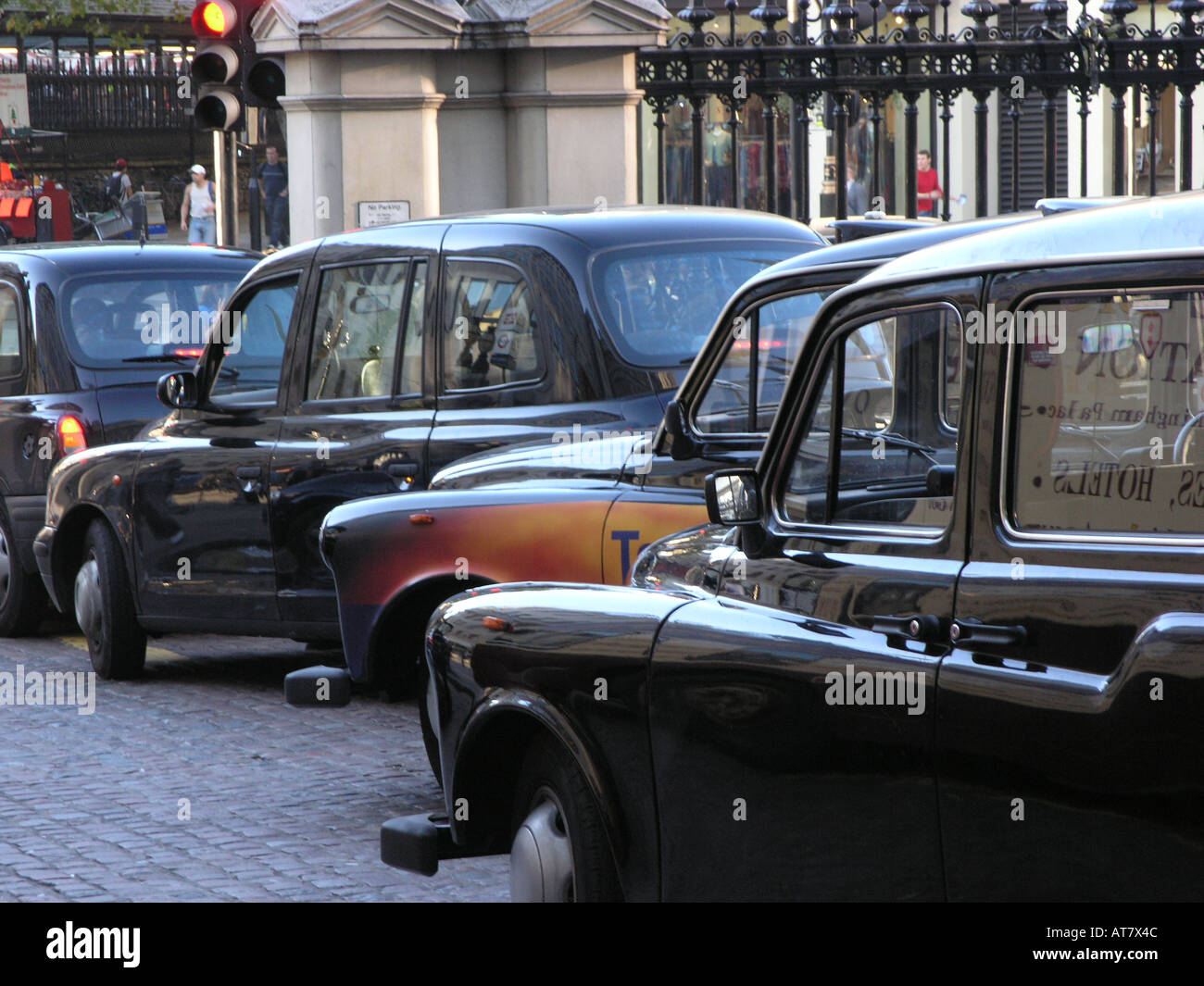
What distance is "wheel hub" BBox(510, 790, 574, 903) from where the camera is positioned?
4.31m

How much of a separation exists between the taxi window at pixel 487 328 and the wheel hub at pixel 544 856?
10.7ft

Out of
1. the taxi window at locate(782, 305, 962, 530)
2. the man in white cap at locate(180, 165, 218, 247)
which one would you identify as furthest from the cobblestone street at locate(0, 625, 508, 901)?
the man in white cap at locate(180, 165, 218, 247)

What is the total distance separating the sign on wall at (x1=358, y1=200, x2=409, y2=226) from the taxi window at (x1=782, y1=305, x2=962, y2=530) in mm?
11471

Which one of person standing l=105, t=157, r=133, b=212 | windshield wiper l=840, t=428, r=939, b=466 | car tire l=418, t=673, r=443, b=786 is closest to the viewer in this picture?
windshield wiper l=840, t=428, r=939, b=466

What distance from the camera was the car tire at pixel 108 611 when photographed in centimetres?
924

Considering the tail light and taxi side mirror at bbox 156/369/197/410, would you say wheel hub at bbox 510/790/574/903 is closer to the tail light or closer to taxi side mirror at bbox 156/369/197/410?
taxi side mirror at bbox 156/369/197/410

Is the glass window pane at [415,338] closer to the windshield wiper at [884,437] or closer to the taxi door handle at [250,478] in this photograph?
the taxi door handle at [250,478]

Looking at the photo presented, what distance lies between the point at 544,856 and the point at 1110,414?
1708 mm

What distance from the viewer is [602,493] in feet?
21.0

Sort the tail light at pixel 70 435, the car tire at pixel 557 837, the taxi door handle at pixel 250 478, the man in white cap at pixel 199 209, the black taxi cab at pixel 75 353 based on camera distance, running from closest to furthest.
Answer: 1. the car tire at pixel 557 837
2. the taxi door handle at pixel 250 478
3. the tail light at pixel 70 435
4. the black taxi cab at pixel 75 353
5. the man in white cap at pixel 199 209

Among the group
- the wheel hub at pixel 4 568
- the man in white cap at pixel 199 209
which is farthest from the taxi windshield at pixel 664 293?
the man in white cap at pixel 199 209

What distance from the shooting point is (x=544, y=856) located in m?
4.35

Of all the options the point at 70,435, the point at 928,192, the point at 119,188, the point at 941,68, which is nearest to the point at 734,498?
the point at 70,435
